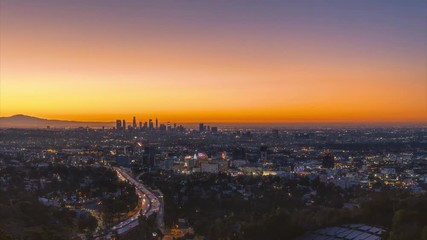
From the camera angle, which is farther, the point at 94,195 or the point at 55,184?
the point at 55,184

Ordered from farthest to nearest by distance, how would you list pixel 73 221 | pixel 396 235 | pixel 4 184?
pixel 4 184 < pixel 73 221 < pixel 396 235

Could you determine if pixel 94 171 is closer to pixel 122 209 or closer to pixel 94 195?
pixel 94 195

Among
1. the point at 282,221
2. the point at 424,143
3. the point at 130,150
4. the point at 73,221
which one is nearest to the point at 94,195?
the point at 73,221

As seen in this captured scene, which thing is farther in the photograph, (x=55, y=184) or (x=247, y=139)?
(x=247, y=139)

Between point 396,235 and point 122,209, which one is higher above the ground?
point 396,235

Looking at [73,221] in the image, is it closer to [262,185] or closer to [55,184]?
[55,184]

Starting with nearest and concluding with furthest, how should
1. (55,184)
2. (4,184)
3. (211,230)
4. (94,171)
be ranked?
(211,230), (4,184), (55,184), (94,171)

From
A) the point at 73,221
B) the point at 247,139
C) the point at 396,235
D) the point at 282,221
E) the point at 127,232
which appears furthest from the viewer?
the point at 247,139

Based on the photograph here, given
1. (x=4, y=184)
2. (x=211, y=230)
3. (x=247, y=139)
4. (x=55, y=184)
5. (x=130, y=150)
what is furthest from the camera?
(x=247, y=139)

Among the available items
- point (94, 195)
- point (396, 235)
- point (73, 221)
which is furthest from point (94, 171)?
point (396, 235)
